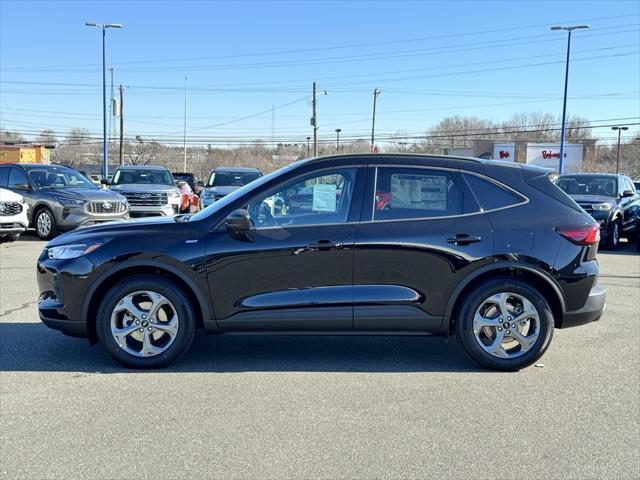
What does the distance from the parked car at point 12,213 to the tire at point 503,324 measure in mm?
10717

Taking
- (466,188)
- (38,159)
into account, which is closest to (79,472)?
(466,188)

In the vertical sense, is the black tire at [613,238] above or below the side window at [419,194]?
below

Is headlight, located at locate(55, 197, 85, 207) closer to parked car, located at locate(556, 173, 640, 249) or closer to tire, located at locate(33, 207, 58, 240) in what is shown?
tire, located at locate(33, 207, 58, 240)

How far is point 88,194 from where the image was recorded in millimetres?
13836

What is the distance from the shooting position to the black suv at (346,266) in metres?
4.80

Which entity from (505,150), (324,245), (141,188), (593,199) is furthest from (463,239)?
(505,150)

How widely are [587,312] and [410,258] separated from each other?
5.14 feet

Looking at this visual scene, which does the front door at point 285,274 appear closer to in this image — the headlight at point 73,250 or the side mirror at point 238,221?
the side mirror at point 238,221

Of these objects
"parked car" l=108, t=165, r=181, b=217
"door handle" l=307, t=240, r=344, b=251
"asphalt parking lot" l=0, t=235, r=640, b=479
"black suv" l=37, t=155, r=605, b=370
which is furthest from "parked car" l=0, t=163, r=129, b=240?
"door handle" l=307, t=240, r=344, b=251

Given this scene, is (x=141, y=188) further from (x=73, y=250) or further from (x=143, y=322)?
(x=143, y=322)

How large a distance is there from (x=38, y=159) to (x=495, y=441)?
1898 inches

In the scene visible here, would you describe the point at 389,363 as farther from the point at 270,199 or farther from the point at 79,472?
the point at 79,472

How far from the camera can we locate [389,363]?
5.19m

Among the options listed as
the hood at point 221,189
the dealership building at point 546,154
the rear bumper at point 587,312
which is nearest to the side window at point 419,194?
the rear bumper at point 587,312
